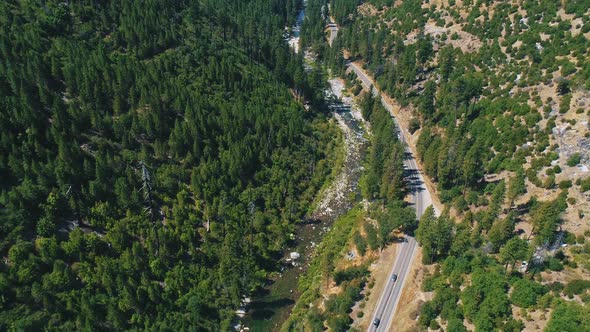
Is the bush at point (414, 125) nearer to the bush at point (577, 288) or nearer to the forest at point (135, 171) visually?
the forest at point (135, 171)

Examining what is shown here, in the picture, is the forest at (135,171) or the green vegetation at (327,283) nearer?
the forest at (135,171)

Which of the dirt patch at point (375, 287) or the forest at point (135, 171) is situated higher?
the forest at point (135, 171)

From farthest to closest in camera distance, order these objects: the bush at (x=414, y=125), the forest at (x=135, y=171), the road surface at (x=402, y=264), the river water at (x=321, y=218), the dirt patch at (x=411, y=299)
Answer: the bush at (x=414, y=125) < the river water at (x=321, y=218) < the road surface at (x=402, y=264) < the dirt patch at (x=411, y=299) < the forest at (x=135, y=171)

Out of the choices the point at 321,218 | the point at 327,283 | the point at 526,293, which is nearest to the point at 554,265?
the point at 526,293

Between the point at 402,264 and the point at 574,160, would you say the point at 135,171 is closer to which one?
the point at 402,264

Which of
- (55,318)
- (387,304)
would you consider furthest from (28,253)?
(387,304)

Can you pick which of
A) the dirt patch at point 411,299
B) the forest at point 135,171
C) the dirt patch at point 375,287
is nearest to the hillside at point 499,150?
the dirt patch at point 411,299

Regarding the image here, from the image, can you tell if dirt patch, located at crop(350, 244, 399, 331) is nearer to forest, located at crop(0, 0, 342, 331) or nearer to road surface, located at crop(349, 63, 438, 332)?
road surface, located at crop(349, 63, 438, 332)
